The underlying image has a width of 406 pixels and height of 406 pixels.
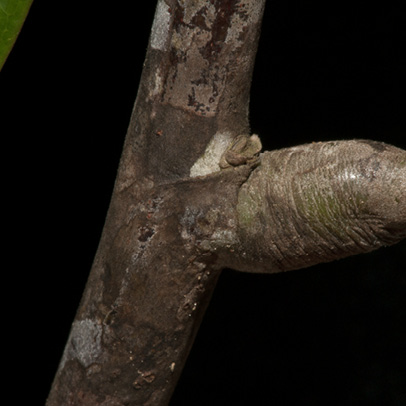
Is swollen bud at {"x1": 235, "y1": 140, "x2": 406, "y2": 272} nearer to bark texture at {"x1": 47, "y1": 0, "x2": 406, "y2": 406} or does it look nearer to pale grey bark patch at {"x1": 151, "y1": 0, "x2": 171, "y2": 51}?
bark texture at {"x1": 47, "y1": 0, "x2": 406, "y2": 406}

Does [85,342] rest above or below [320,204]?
below

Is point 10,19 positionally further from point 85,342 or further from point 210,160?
point 85,342

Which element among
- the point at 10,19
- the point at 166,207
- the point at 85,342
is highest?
the point at 10,19

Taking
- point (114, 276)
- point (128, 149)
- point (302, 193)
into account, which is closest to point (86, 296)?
point (114, 276)

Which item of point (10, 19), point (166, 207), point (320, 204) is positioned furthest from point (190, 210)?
point (10, 19)

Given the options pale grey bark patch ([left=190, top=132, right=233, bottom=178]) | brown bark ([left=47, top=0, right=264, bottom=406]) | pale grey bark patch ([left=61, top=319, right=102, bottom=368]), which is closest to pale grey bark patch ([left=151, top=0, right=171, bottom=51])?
brown bark ([left=47, top=0, right=264, bottom=406])

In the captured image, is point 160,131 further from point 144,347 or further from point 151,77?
point 144,347

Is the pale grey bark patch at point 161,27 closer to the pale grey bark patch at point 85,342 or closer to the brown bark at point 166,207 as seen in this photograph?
the brown bark at point 166,207

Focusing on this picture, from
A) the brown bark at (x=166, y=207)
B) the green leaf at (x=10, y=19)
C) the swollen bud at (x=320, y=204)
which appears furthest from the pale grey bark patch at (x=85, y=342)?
the green leaf at (x=10, y=19)
